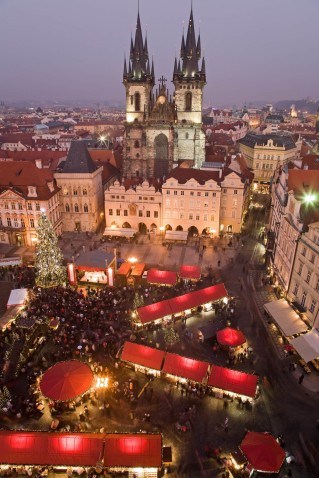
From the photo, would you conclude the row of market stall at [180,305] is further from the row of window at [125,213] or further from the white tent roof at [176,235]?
the row of window at [125,213]

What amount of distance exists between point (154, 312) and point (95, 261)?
1170 centimetres

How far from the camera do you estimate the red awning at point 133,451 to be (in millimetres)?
22500

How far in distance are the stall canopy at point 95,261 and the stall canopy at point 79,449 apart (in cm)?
2297

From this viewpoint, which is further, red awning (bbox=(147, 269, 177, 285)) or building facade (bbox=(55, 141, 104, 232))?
building facade (bbox=(55, 141, 104, 232))

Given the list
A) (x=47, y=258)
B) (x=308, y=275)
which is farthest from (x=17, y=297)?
(x=308, y=275)

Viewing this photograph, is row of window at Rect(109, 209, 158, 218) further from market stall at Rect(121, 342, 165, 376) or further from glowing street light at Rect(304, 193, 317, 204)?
market stall at Rect(121, 342, 165, 376)

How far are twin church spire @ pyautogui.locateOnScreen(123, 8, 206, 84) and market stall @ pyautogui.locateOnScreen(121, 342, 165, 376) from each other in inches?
2295

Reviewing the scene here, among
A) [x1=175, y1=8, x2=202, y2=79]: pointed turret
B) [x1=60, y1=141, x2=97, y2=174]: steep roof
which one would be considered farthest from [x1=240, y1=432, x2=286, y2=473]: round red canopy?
[x1=175, y1=8, x2=202, y2=79]: pointed turret

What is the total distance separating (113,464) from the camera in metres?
22.5

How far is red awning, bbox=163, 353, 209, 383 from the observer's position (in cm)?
2922

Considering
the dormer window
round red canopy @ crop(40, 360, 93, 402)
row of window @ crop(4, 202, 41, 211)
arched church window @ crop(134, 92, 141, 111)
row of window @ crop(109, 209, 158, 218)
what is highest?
arched church window @ crop(134, 92, 141, 111)

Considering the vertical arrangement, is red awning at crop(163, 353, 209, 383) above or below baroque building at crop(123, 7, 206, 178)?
below

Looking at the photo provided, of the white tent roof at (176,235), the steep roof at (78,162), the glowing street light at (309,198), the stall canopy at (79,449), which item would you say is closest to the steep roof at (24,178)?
the steep roof at (78,162)

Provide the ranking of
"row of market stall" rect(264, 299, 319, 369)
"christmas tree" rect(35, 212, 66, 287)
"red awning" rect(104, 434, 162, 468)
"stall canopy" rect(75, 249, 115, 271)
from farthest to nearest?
→ 1. "stall canopy" rect(75, 249, 115, 271)
2. "christmas tree" rect(35, 212, 66, 287)
3. "row of market stall" rect(264, 299, 319, 369)
4. "red awning" rect(104, 434, 162, 468)
